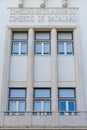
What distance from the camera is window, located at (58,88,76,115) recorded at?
13281mm

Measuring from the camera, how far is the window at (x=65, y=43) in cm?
1450

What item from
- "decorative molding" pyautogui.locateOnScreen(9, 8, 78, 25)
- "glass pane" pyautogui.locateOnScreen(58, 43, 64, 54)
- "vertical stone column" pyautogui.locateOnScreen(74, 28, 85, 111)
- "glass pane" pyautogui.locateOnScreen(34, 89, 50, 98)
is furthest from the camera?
"decorative molding" pyautogui.locateOnScreen(9, 8, 78, 25)

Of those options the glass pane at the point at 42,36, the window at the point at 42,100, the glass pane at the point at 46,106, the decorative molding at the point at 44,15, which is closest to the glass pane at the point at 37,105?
Answer: the window at the point at 42,100

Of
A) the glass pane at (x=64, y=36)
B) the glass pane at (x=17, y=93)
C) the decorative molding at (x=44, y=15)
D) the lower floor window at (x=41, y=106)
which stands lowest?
the lower floor window at (x=41, y=106)

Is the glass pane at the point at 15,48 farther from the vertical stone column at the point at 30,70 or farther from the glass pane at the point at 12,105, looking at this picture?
the glass pane at the point at 12,105

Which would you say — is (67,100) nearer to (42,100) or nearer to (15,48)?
(42,100)

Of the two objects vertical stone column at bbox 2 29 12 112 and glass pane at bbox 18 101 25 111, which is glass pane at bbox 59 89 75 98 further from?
vertical stone column at bbox 2 29 12 112

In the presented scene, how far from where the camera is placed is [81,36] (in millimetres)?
14539

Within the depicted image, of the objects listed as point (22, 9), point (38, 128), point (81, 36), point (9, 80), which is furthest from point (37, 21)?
point (38, 128)

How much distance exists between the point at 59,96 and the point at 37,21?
12.0 feet

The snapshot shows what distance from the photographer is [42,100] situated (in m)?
13.5

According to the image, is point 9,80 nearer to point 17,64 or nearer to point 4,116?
point 17,64

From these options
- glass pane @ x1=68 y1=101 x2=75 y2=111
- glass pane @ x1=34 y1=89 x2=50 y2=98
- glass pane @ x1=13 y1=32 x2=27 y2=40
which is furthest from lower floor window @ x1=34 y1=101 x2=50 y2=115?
glass pane @ x1=13 y1=32 x2=27 y2=40

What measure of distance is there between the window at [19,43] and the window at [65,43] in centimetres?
155
